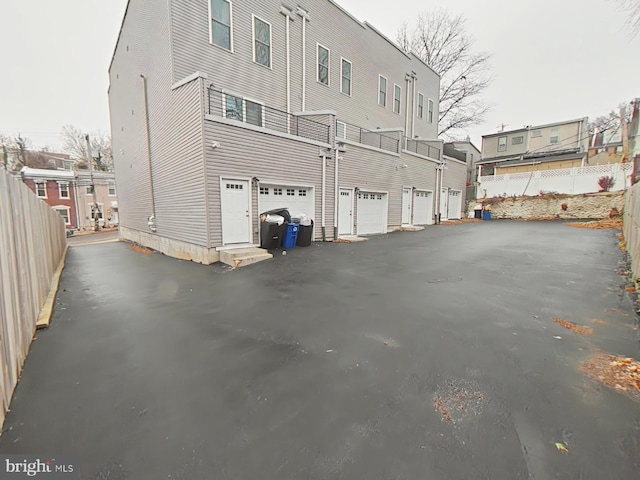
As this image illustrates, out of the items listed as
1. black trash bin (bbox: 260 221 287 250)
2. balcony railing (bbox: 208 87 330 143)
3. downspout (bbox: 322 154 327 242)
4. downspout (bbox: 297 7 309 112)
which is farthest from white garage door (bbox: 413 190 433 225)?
black trash bin (bbox: 260 221 287 250)

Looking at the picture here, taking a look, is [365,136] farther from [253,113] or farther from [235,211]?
[235,211]

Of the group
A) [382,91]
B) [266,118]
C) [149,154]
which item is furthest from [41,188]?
[382,91]

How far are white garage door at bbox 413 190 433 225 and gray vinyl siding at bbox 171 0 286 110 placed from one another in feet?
32.9

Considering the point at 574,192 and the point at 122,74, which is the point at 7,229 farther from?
the point at 574,192

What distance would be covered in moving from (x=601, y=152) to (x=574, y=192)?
8.75m

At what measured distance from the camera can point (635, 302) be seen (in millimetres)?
4016

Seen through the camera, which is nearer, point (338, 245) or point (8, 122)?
point (338, 245)

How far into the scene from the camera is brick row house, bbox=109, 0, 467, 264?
8258 millimetres

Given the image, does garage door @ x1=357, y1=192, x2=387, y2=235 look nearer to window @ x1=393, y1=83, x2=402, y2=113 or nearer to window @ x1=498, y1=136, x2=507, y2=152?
window @ x1=393, y1=83, x2=402, y2=113

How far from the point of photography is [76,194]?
2872 centimetres

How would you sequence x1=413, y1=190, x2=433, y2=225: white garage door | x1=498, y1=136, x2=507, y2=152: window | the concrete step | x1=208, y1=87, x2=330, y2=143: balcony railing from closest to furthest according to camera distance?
1. the concrete step
2. x1=208, y1=87, x2=330, y2=143: balcony railing
3. x1=413, y1=190, x2=433, y2=225: white garage door
4. x1=498, y1=136, x2=507, y2=152: window

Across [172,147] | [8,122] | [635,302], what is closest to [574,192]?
Result: [635,302]

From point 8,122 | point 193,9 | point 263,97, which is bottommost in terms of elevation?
point 263,97

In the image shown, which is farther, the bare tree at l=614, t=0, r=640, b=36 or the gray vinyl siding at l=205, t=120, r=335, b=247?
the gray vinyl siding at l=205, t=120, r=335, b=247
